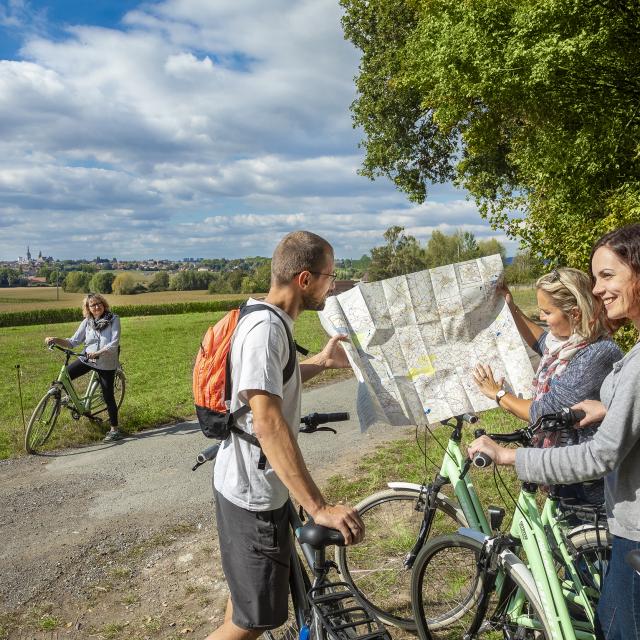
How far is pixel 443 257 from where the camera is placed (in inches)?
3366

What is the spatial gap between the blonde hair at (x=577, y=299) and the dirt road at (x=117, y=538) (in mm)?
3019

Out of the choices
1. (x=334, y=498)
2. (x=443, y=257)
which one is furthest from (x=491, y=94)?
(x=443, y=257)

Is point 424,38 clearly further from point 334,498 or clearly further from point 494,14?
point 334,498

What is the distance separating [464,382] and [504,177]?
2117cm

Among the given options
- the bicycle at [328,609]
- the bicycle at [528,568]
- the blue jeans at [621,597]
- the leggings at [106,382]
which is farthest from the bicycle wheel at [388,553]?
the leggings at [106,382]

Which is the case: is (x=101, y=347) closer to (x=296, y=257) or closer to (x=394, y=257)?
(x=296, y=257)

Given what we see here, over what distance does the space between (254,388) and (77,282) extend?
106 metres

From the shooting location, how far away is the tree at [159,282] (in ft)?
311

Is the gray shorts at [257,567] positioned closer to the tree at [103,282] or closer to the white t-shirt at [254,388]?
the white t-shirt at [254,388]

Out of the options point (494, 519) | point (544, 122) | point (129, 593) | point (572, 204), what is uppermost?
point (544, 122)

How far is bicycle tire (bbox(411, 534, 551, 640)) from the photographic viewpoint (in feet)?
9.27

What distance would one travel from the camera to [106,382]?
898 centimetres

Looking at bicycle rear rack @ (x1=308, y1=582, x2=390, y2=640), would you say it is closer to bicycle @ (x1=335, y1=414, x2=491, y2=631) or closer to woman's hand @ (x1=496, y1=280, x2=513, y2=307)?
bicycle @ (x1=335, y1=414, x2=491, y2=631)

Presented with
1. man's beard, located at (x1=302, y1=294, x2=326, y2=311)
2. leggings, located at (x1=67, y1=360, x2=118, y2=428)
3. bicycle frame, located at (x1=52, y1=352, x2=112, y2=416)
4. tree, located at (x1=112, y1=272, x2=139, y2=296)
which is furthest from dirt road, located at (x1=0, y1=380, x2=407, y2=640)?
tree, located at (x1=112, y1=272, x2=139, y2=296)
